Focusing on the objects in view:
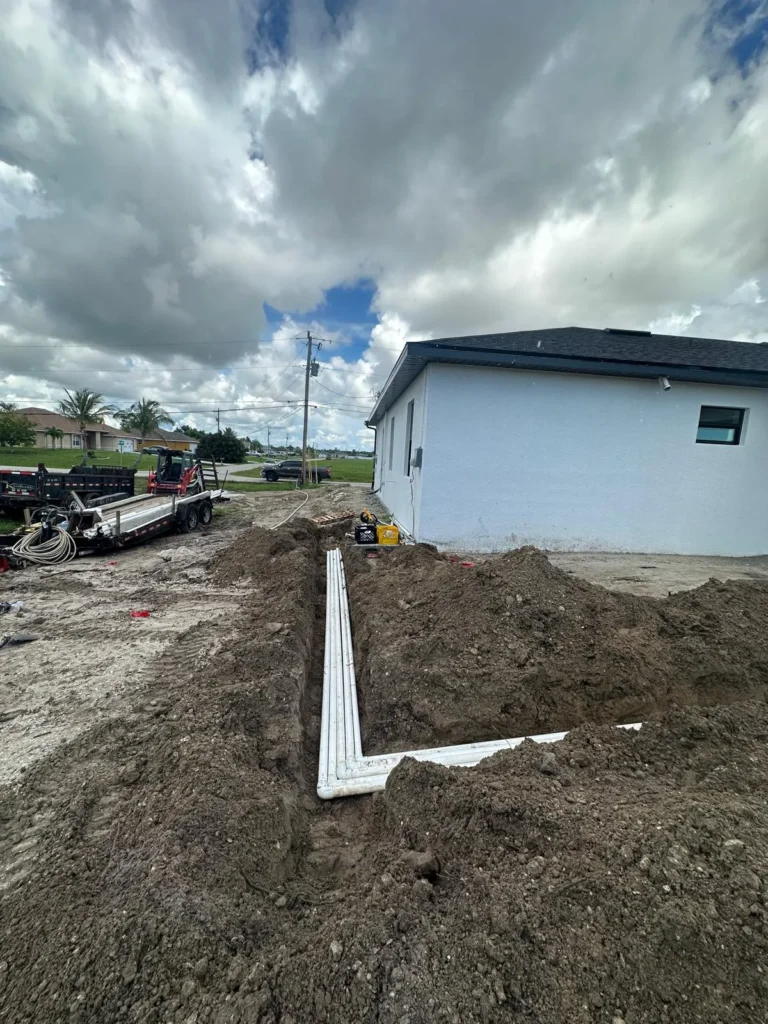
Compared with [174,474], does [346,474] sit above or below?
below

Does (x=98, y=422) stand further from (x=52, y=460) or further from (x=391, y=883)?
(x=391, y=883)

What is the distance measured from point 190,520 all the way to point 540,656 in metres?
9.13

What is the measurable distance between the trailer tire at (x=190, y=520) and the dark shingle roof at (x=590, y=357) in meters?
5.66

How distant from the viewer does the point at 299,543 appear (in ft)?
27.7

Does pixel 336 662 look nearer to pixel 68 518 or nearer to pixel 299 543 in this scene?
pixel 299 543

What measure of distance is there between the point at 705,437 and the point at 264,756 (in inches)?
377

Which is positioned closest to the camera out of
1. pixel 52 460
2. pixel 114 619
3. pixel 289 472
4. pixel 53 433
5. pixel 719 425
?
pixel 114 619

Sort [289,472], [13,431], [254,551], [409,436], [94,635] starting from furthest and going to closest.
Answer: [13,431]
[289,472]
[409,436]
[254,551]
[94,635]

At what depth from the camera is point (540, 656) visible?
12.1 feet

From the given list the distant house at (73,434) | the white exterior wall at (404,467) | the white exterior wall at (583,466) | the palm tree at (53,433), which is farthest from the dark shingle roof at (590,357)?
the palm tree at (53,433)

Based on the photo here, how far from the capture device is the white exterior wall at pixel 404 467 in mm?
8219

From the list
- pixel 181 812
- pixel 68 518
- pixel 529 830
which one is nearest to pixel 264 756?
pixel 181 812

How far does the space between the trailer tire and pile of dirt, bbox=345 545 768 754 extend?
7.13m

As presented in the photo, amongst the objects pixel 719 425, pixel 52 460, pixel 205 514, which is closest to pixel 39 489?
pixel 205 514
